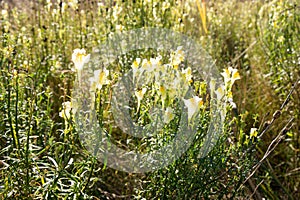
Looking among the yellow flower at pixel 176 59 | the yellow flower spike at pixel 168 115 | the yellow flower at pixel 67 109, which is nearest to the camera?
the yellow flower at pixel 67 109

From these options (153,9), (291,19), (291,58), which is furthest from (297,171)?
(153,9)

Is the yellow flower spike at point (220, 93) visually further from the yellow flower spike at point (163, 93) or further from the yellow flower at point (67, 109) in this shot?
the yellow flower at point (67, 109)

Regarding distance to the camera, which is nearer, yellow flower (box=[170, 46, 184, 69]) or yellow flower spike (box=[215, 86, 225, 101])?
yellow flower spike (box=[215, 86, 225, 101])

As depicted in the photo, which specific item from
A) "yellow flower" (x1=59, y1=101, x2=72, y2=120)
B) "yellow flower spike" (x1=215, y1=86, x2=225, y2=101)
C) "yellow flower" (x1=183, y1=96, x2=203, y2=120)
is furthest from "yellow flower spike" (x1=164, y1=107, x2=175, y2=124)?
"yellow flower" (x1=59, y1=101, x2=72, y2=120)

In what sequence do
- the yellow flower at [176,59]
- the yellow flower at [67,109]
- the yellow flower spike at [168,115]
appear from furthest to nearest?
1. the yellow flower at [176,59]
2. the yellow flower spike at [168,115]
3. the yellow flower at [67,109]

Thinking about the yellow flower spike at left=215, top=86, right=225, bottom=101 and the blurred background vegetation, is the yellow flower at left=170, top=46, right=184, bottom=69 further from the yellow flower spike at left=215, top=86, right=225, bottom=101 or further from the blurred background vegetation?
the blurred background vegetation

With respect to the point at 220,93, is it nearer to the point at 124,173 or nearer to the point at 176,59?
the point at 176,59

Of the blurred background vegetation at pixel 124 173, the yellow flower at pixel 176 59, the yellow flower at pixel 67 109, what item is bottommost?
the blurred background vegetation at pixel 124 173

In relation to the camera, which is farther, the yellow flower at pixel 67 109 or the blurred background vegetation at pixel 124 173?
the blurred background vegetation at pixel 124 173

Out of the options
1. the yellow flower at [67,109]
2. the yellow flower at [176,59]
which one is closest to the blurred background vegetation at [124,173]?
the yellow flower at [67,109]

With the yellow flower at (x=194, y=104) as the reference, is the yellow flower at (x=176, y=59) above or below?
above
